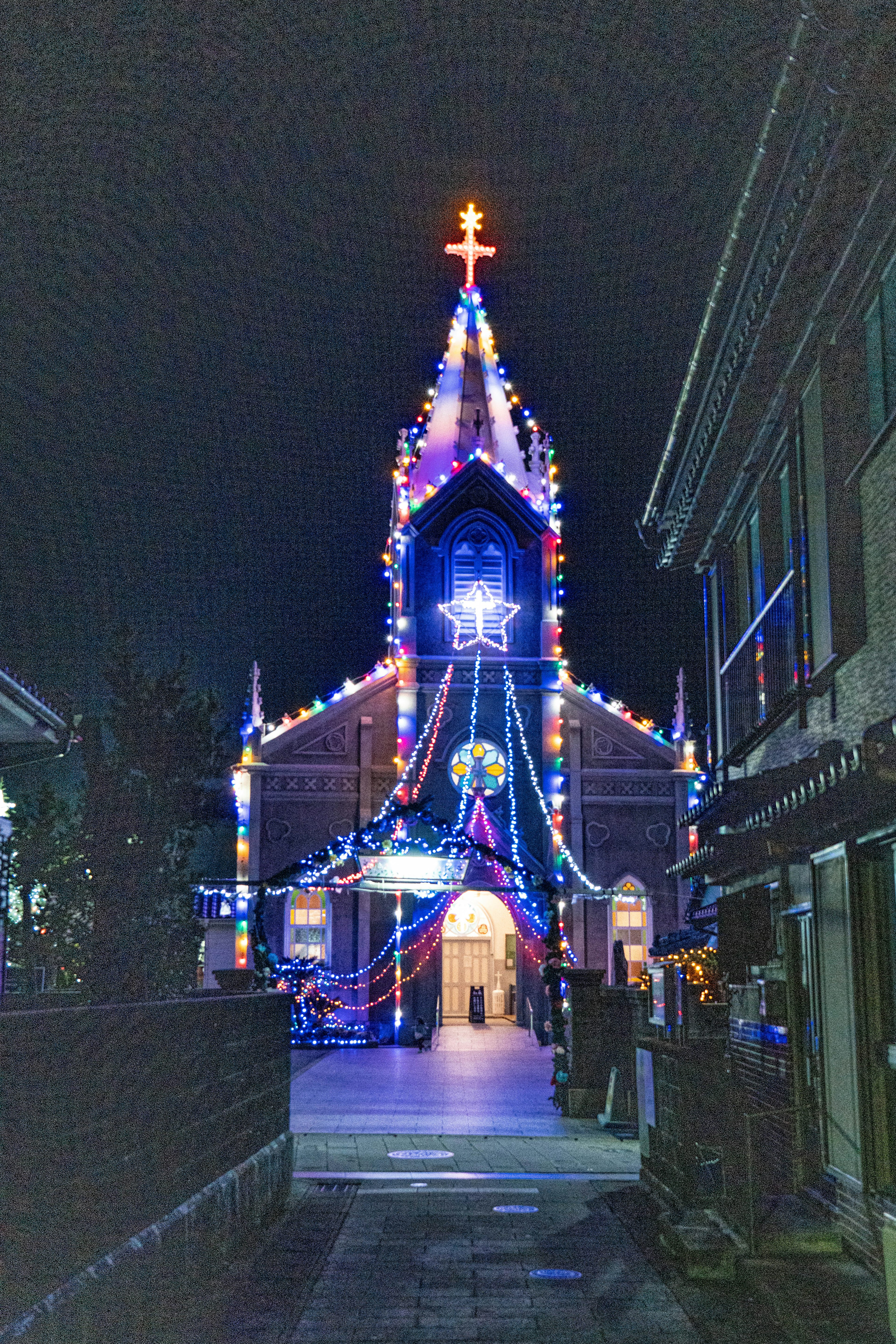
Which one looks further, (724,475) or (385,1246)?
(724,475)

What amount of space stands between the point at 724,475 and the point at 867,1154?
7.03 m

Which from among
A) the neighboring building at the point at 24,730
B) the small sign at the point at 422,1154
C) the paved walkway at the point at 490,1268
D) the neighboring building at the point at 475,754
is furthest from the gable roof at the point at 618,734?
the small sign at the point at 422,1154

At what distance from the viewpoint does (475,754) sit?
→ 3350 cm

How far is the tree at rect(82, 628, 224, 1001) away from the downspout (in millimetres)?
14856

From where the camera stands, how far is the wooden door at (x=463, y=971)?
3697 cm

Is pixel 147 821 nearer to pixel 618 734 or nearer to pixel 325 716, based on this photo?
pixel 325 716

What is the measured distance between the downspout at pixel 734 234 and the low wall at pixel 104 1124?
6.49 meters

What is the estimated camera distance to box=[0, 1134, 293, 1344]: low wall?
6.07m

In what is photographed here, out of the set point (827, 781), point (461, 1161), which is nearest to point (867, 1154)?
point (827, 781)

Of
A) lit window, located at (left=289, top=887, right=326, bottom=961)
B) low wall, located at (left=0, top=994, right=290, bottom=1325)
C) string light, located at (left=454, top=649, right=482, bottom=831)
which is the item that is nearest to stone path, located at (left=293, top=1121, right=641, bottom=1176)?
low wall, located at (left=0, top=994, right=290, bottom=1325)

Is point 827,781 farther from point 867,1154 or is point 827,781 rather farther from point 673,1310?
point 673,1310

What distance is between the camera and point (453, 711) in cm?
3381

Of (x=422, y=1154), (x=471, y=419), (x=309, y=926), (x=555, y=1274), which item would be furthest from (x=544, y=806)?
(x=555, y=1274)

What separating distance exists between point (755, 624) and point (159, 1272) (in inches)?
317
